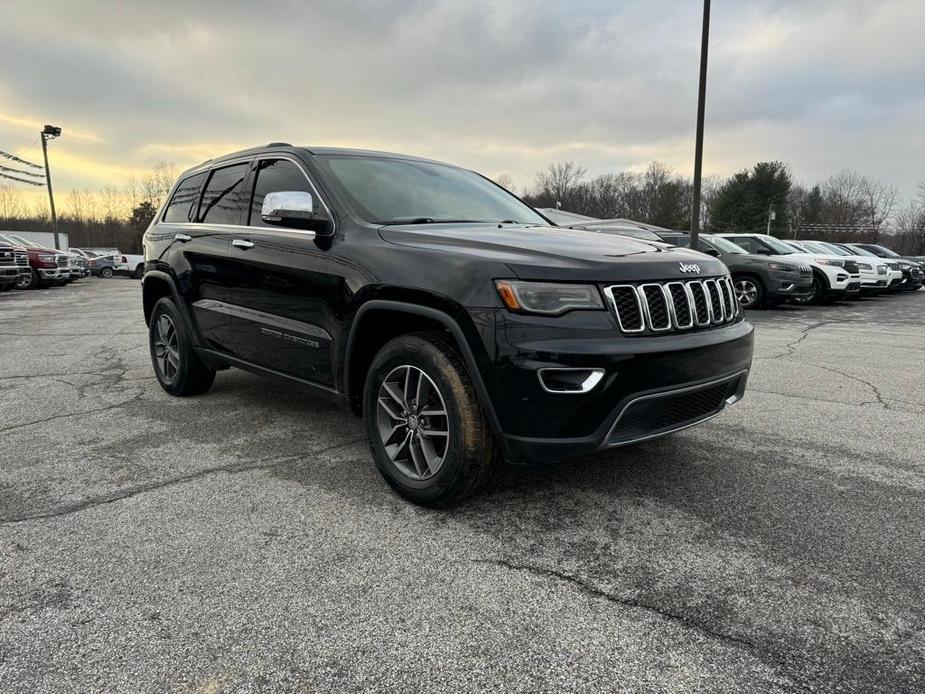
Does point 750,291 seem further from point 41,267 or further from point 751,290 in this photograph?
point 41,267

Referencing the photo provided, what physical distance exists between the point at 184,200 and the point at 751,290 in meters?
11.9

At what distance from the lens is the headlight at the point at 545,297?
258cm

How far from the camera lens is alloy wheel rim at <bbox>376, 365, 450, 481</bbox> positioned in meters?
2.94

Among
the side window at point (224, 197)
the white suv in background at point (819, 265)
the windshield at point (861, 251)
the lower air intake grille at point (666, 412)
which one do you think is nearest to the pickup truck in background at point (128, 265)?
the white suv in background at point (819, 265)

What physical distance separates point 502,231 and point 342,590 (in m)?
1.93

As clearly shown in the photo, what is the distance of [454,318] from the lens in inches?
107

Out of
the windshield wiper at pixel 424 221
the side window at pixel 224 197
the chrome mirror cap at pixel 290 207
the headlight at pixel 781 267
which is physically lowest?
the headlight at pixel 781 267

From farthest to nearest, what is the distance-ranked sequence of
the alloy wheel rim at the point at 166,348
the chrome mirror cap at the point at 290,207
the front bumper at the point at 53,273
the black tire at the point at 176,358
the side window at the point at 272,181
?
the front bumper at the point at 53,273 → the alloy wheel rim at the point at 166,348 → the black tire at the point at 176,358 → the side window at the point at 272,181 → the chrome mirror cap at the point at 290,207

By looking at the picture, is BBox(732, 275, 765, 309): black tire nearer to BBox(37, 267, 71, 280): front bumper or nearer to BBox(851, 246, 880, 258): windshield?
BBox(851, 246, 880, 258): windshield

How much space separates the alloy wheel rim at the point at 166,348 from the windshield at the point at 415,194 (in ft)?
7.14

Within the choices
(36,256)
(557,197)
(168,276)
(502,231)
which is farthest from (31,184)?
(557,197)

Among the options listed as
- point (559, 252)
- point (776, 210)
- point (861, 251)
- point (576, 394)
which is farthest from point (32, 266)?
point (776, 210)

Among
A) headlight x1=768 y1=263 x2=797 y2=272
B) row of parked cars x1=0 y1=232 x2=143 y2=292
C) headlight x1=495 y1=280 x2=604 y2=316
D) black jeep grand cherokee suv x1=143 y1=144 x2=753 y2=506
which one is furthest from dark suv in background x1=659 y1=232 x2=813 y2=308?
row of parked cars x1=0 y1=232 x2=143 y2=292

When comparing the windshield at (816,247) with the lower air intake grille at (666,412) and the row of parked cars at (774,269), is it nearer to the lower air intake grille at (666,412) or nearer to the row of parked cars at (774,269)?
the row of parked cars at (774,269)
